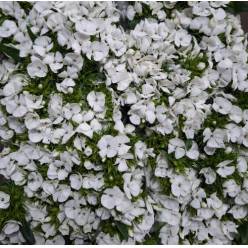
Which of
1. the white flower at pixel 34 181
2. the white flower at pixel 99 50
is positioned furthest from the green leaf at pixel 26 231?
the white flower at pixel 99 50

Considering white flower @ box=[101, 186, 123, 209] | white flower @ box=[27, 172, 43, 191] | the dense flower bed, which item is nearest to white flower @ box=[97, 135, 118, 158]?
the dense flower bed

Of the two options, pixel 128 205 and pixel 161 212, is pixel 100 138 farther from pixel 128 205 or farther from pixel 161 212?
Result: pixel 161 212

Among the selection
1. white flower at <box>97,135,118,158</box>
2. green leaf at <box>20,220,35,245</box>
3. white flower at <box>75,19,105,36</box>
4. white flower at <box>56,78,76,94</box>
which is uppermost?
white flower at <box>75,19,105,36</box>

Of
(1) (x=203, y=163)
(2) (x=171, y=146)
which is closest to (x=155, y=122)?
(2) (x=171, y=146)

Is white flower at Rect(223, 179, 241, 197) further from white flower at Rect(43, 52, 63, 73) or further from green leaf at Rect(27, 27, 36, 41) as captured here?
green leaf at Rect(27, 27, 36, 41)

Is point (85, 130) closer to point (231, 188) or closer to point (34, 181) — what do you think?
point (34, 181)

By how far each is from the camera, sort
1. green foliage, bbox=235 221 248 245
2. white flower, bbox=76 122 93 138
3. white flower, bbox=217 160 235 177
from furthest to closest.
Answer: green foliage, bbox=235 221 248 245, white flower, bbox=217 160 235 177, white flower, bbox=76 122 93 138
